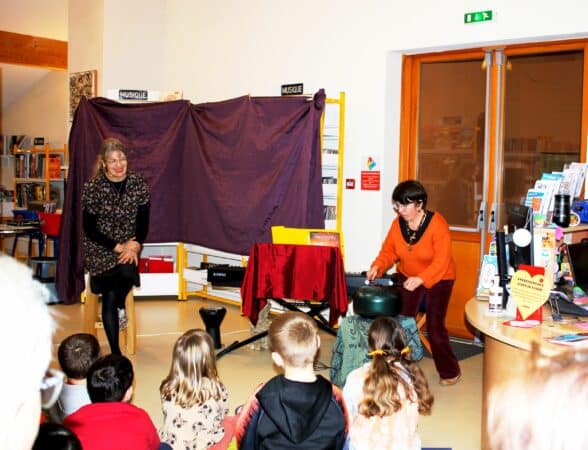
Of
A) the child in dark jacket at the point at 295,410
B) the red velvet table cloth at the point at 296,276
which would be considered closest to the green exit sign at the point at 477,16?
the red velvet table cloth at the point at 296,276

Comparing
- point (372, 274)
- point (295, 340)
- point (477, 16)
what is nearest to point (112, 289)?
point (372, 274)

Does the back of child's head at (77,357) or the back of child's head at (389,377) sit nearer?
the back of child's head at (389,377)

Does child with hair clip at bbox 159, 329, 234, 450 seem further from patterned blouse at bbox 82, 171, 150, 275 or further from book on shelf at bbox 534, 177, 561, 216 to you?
book on shelf at bbox 534, 177, 561, 216

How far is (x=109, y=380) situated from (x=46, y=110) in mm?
8391

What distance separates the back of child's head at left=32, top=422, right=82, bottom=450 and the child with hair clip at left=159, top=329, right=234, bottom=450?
1.96 m

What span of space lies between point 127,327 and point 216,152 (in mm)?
2162

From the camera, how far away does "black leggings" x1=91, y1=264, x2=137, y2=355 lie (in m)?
5.12

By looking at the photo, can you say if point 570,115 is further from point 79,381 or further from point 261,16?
point 79,381

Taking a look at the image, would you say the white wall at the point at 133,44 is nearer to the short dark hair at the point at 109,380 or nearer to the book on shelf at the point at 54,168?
the book on shelf at the point at 54,168

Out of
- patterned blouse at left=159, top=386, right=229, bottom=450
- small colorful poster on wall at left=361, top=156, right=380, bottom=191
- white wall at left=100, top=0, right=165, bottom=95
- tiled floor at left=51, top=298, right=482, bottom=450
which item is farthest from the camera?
white wall at left=100, top=0, right=165, bottom=95

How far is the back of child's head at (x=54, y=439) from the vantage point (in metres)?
1.27

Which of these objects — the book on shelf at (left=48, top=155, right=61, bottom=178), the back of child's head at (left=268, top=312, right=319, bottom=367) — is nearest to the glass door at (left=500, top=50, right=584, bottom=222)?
the back of child's head at (left=268, top=312, right=319, bottom=367)

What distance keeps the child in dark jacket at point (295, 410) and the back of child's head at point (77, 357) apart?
90cm

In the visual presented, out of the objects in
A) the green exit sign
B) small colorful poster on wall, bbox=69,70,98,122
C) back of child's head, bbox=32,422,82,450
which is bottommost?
back of child's head, bbox=32,422,82,450
